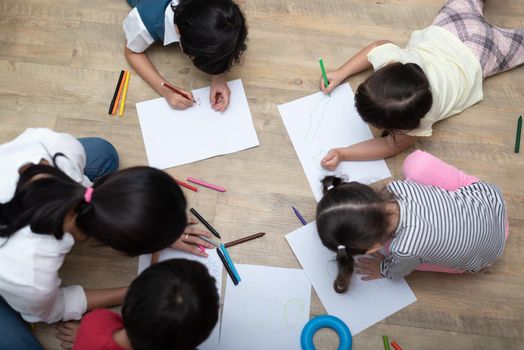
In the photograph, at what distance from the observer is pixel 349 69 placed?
1224mm

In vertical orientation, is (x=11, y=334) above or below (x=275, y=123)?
below

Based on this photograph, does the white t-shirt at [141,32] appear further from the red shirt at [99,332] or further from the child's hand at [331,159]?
the red shirt at [99,332]

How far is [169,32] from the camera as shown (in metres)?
1.14

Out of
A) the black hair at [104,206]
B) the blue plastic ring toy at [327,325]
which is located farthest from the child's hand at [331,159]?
the black hair at [104,206]

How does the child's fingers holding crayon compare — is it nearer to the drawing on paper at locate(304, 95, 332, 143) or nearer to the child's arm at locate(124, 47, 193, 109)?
the child's arm at locate(124, 47, 193, 109)

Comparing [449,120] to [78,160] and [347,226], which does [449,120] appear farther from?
[78,160]

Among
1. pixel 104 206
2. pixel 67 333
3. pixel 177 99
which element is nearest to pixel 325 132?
pixel 177 99

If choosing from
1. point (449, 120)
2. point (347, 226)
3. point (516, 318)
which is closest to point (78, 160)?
point (347, 226)

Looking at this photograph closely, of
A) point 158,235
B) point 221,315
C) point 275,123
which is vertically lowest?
point 221,315

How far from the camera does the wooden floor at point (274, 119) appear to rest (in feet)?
3.53

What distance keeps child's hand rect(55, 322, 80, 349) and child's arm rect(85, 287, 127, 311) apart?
48 mm

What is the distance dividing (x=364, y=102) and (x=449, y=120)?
1.14 feet

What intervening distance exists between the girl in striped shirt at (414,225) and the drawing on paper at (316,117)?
0.46ft

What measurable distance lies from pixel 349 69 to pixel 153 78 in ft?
1.72
